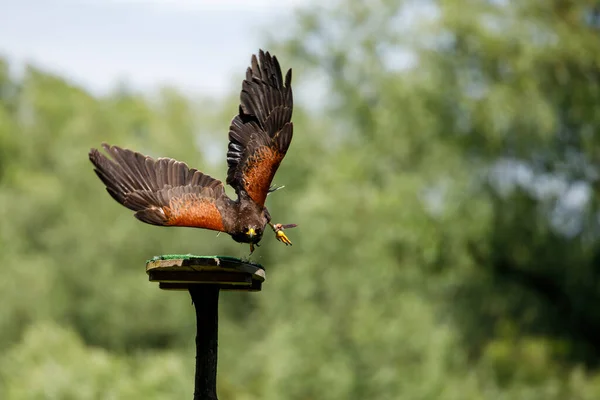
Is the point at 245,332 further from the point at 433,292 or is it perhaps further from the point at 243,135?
the point at 243,135

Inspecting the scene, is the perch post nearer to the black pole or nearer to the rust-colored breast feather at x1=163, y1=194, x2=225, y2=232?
the black pole

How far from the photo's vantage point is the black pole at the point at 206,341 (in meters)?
5.84

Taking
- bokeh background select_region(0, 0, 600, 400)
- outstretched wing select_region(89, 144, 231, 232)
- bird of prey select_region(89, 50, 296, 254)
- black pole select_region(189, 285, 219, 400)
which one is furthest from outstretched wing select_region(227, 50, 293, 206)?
bokeh background select_region(0, 0, 600, 400)

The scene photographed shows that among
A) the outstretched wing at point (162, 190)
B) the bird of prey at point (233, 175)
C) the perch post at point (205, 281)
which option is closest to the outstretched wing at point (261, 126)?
the bird of prey at point (233, 175)

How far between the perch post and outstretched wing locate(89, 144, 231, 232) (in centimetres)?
23

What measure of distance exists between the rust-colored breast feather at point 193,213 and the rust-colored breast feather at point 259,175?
9.5 inches

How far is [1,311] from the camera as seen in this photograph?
22.6 m

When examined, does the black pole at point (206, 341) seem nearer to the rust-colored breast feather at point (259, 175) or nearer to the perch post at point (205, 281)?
the perch post at point (205, 281)

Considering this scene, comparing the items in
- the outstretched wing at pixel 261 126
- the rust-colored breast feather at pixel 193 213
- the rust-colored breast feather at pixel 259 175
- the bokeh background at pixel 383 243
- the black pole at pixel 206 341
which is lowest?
the black pole at pixel 206 341

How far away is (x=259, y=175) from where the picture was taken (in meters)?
5.83

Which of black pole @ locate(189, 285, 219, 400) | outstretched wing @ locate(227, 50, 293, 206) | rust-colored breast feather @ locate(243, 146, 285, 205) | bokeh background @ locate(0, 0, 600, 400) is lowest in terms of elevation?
black pole @ locate(189, 285, 219, 400)

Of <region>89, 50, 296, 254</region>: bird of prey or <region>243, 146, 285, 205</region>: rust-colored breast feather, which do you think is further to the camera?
<region>243, 146, 285, 205</region>: rust-colored breast feather

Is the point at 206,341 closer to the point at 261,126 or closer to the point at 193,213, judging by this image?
the point at 193,213

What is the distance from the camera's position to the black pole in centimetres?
584
